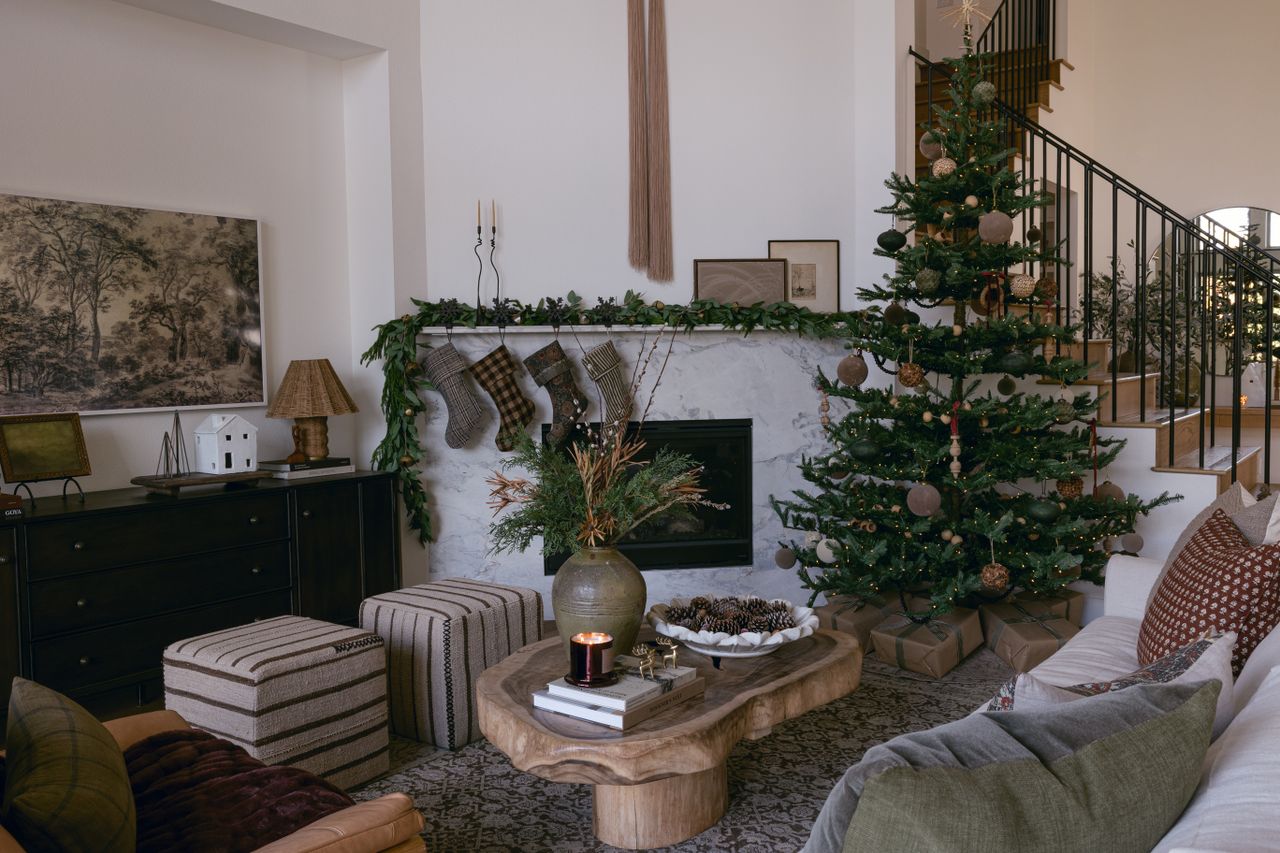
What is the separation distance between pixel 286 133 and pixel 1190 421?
4.55m

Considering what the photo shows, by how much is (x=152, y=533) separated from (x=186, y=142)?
1678 millimetres

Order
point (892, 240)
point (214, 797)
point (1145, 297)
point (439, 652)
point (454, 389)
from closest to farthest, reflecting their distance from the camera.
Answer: point (214, 797)
point (439, 652)
point (892, 240)
point (454, 389)
point (1145, 297)

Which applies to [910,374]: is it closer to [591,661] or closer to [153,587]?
[591,661]

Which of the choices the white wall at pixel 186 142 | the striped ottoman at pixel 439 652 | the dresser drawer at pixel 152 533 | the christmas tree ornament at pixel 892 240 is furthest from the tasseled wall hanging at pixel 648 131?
the striped ottoman at pixel 439 652

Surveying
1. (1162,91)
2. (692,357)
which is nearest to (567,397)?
(692,357)

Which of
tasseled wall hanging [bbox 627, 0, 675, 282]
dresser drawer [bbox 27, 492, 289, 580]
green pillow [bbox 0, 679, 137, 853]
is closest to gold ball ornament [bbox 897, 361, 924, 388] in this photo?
tasseled wall hanging [bbox 627, 0, 675, 282]

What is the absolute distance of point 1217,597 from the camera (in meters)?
2.00

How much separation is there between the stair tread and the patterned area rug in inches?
59.7

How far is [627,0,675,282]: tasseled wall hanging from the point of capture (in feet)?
15.6

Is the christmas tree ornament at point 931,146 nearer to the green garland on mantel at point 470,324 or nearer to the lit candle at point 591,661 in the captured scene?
the green garland on mantel at point 470,324

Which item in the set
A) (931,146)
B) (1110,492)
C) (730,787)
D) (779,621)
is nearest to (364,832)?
(779,621)

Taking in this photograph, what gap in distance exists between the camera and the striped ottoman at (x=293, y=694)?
2617 mm

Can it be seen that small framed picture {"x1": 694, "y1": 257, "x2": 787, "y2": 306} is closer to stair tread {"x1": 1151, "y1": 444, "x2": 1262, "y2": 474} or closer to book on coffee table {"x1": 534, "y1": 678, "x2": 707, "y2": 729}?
stair tread {"x1": 1151, "y1": 444, "x2": 1262, "y2": 474}

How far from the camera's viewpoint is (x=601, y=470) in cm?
254
